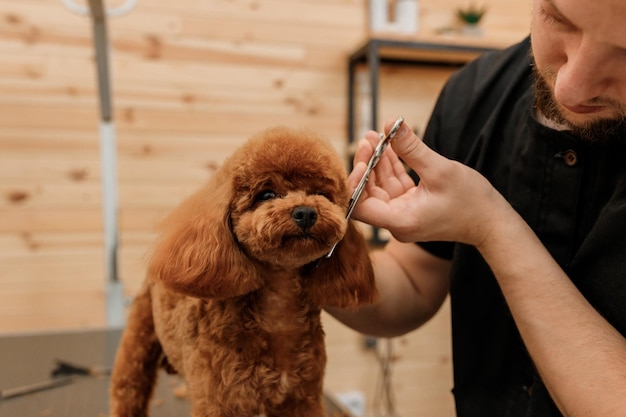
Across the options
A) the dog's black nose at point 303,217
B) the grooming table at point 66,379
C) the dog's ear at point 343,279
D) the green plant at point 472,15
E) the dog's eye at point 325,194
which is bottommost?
the grooming table at point 66,379

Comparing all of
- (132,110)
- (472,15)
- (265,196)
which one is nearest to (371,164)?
(265,196)

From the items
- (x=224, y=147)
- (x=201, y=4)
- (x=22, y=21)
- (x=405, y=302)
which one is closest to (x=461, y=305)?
(x=405, y=302)

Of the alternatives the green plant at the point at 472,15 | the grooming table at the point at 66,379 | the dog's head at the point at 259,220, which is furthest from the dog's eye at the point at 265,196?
the green plant at the point at 472,15

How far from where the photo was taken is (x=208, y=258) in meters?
0.53

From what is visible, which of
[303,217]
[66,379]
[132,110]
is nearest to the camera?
[303,217]

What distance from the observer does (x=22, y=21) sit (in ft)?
5.35

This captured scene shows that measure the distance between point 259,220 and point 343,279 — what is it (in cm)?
13

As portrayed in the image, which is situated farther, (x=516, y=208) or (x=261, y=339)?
(x=516, y=208)

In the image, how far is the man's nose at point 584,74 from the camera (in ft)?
1.82

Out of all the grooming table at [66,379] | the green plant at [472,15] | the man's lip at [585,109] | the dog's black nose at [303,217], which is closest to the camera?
the dog's black nose at [303,217]

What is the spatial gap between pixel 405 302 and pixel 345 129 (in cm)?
112

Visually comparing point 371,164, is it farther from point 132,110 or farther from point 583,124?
point 132,110

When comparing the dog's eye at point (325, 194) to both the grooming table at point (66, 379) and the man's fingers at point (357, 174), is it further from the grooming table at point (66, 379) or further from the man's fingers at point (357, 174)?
the grooming table at point (66, 379)

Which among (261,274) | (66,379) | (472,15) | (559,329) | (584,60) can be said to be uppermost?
(472,15)
